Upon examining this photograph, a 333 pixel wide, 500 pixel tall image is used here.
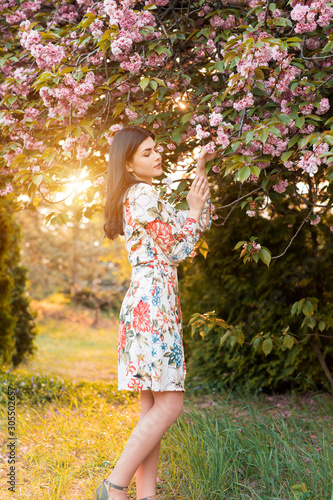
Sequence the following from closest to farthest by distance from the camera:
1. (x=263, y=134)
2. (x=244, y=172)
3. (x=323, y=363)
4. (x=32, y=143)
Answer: (x=263, y=134), (x=244, y=172), (x=32, y=143), (x=323, y=363)

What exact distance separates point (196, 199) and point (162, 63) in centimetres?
89

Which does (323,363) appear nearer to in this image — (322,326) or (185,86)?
(322,326)

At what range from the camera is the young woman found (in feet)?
5.98

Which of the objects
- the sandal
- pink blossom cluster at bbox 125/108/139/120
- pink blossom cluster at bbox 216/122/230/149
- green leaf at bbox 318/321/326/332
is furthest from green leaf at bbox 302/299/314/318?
pink blossom cluster at bbox 125/108/139/120

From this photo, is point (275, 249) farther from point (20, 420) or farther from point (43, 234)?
point (43, 234)

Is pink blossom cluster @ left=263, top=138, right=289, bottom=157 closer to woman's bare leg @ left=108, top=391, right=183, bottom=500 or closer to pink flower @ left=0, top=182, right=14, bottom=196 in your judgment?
woman's bare leg @ left=108, top=391, right=183, bottom=500

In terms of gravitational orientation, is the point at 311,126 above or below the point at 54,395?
above

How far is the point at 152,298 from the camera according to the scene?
185 centimetres

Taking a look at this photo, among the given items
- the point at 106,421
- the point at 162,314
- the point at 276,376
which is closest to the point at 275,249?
the point at 276,376

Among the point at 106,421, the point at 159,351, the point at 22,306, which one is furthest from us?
the point at 22,306

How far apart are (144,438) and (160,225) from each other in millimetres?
842

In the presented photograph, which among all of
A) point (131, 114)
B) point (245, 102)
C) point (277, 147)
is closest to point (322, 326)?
point (277, 147)

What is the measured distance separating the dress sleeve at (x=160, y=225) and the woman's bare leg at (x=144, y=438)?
0.58 m

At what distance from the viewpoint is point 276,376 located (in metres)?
3.80
